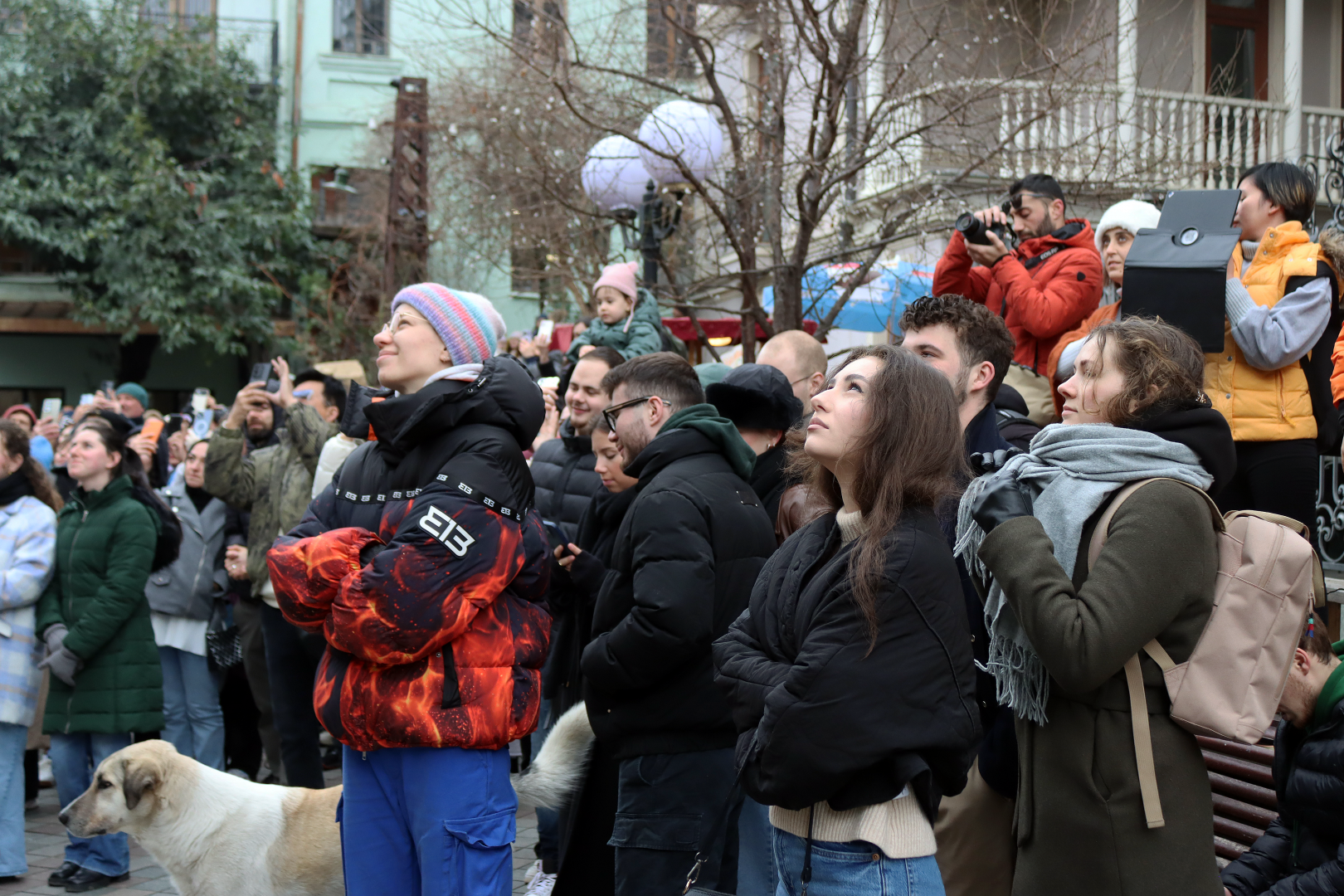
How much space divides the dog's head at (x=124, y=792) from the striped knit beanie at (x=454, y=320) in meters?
2.18

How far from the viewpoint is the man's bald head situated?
5016 millimetres

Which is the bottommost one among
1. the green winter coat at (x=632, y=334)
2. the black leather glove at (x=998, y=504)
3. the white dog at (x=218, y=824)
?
the white dog at (x=218, y=824)

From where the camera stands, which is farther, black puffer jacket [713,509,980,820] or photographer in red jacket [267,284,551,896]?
photographer in red jacket [267,284,551,896]

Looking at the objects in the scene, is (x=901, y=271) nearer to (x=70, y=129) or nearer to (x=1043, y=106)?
(x=1043, y=106)

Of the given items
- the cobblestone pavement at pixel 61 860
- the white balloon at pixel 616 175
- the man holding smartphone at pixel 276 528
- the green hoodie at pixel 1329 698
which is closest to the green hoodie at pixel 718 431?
the green hoodie at pixel 1329 698

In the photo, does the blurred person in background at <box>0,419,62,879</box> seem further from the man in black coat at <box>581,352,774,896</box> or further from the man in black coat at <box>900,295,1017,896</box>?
the man in black coat at <box>900,295,1017,896</box>

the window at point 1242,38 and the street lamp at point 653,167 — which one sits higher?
the window at point 1242,38

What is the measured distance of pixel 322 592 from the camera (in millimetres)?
3166

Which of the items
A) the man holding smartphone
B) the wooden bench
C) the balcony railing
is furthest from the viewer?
the balcony railing

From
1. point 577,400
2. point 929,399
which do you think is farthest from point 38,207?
point 929,399

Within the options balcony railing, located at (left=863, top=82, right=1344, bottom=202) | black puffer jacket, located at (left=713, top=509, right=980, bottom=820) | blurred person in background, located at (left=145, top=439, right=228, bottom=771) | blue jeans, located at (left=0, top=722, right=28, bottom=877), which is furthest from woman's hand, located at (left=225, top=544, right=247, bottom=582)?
black puffer jacket, located at (left=713, top=509, right=980, bottom=820)

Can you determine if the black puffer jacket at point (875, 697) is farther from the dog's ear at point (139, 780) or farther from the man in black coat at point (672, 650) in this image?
the dog's ear at point (139, 780)

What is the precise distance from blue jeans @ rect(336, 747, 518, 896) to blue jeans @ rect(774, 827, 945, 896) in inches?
43.3

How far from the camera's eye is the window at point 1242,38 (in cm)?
1418
